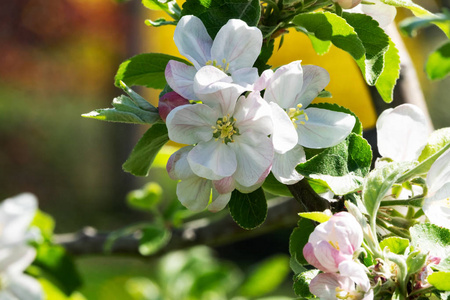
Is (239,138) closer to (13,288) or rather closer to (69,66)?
(13,288)

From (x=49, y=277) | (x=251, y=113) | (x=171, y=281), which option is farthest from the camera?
(x=171, y=281)

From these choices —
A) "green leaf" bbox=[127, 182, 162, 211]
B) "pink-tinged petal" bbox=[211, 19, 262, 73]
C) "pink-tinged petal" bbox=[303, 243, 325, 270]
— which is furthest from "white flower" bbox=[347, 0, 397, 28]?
"green leaf" bbox=[127, 182, 162, 211]

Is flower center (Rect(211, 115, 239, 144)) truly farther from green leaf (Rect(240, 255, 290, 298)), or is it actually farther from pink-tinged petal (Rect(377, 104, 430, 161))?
green leaf (Rect(240, 255, 290, 298))

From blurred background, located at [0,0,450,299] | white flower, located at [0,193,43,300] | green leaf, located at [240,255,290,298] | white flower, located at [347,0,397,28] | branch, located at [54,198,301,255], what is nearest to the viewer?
white flower, located at [347,0,397,28]

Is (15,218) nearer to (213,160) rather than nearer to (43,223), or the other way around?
(43,223)

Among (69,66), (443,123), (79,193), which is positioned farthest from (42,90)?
(443,123)
